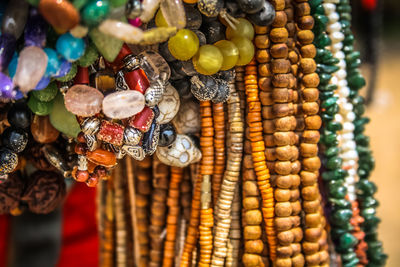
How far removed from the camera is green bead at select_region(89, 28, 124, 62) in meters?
0.52

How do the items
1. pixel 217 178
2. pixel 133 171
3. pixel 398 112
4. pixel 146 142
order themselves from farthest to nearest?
pixel 398 112
pixel 133 171
pixel 217 178
pixel 146 142

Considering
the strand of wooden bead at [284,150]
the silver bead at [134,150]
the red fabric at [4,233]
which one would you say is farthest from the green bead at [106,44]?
the red fabric at [4,233]

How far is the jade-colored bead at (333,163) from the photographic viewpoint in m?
0.71

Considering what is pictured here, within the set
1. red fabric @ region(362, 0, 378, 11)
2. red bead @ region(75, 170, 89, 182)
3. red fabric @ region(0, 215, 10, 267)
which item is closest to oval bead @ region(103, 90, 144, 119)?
red bead @ region(75, 170, 89, 182)

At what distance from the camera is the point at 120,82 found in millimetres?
573

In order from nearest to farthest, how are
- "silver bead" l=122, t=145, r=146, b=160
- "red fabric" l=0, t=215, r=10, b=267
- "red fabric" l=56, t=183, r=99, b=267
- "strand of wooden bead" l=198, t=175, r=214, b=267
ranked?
"silver bead" l=122, t=145, r=146, b=160
"strand of wooden bead" l=198, t=175, r=214, b=267
"red fabric" l=0, t=215, r=10, b=267
"red fabric" l=56, t=183, r=99, b=267

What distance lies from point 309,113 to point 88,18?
362mm

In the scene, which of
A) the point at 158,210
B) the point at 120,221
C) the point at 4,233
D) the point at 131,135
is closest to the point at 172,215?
the point at 158,210

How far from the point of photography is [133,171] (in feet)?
2.64

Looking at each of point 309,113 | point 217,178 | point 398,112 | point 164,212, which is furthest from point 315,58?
point 398,112

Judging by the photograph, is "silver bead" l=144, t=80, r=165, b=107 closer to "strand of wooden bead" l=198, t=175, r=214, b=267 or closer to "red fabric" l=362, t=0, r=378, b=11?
"strand of wooden bead" l=198, t=175, r=214, b=267

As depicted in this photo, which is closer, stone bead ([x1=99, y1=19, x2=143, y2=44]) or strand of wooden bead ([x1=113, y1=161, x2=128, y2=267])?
stone bead ([x1=99, y1=19, x2=143, y2=44])

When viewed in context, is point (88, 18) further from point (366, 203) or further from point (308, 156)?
point (366, 203)

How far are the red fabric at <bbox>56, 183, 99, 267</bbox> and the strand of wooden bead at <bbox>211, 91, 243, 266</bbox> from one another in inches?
31.9
